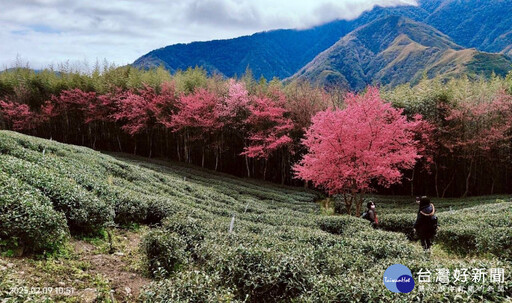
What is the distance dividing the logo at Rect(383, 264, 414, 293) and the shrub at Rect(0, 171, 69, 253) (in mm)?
6772

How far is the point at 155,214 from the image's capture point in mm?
11203

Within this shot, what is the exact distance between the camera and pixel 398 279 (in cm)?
475

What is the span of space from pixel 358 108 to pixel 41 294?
1683 centimetres

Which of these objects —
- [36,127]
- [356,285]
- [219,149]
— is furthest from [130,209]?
[36,127]

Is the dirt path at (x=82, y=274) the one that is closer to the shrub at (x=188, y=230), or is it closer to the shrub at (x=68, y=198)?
the shrub at (x=68, y=198)

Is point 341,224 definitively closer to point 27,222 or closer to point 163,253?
point 163,253

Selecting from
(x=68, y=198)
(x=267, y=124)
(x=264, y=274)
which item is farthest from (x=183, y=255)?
(x=267, y=124)

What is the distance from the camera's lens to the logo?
448 cm

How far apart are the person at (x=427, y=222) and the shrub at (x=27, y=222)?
1091 cm

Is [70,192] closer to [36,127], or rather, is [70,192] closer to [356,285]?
[356,285]

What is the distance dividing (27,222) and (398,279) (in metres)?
7.14

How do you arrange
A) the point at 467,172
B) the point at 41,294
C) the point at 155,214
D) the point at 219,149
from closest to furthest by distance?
1. the point at 41,294
2. the point at 155,214
3. the point at 467,172
4. the point at 219,149

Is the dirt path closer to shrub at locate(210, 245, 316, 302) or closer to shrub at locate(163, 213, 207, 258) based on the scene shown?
shrub at locate(163, 213, 207, 258)

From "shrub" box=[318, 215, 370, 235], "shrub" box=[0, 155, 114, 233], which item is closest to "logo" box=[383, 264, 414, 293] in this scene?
"shrub" box=[318, 215, 370, 235]
